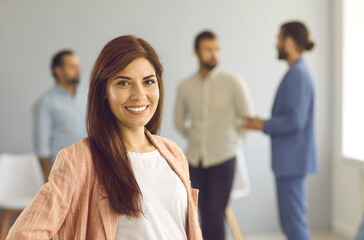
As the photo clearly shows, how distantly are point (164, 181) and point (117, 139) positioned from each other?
140mm

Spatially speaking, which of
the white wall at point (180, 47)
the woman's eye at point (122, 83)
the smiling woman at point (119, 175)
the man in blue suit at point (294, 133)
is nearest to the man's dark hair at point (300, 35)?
the man in blue suit at point (294, 133)

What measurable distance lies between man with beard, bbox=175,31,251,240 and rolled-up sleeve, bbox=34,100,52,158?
0.87 meters

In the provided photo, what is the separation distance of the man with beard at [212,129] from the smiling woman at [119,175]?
169 centimetres

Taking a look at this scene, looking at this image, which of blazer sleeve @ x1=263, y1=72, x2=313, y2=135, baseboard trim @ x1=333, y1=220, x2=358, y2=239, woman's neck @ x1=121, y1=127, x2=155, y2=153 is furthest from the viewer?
baseboard trim @ x1=333, y1=220, x2=358, y2=239

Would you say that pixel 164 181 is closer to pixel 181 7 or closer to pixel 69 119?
pixel 69 119

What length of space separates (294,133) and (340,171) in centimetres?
154

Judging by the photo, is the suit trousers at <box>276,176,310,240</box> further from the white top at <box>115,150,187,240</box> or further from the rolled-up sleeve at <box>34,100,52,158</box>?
the white top at <box>115,150,187,240</box>

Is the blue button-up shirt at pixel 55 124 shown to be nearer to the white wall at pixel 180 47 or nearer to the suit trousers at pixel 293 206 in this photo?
the white wall at pixel 180 47

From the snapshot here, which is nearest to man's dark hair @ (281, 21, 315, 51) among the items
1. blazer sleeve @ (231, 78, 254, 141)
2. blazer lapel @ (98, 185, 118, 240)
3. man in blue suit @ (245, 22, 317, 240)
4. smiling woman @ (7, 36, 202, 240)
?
man in blue suit @ (245, 22, 317, 240)

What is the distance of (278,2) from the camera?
3.90 metres

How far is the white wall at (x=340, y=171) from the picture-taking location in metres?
3.69

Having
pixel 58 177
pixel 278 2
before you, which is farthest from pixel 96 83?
pixel 278 2

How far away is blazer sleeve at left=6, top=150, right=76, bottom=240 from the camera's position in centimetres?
83

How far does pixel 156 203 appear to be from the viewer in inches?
39.0
